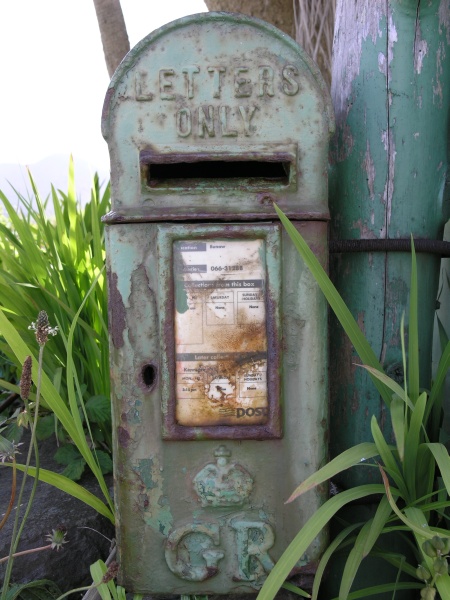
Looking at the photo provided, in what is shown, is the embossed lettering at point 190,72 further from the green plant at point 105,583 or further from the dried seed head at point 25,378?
the green plant at point 105,583

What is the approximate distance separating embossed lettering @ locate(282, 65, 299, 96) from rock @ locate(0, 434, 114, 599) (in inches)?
52.1

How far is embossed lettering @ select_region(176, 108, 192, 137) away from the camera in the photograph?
4.22 feet

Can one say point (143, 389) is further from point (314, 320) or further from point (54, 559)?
point (54, 559)

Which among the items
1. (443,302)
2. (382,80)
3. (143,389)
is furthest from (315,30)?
(143,389)

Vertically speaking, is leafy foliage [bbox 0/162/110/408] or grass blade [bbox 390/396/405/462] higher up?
leafy foliage [bbox 0/162/110/408]

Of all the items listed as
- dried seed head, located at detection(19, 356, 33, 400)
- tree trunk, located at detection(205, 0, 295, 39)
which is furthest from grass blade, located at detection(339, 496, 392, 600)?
tree trunk, located at detection(205, 0, 295, 39)

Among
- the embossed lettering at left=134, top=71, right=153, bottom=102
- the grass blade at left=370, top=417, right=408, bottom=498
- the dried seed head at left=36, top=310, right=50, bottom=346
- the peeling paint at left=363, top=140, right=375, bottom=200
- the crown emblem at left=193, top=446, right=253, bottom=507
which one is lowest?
the crown emblem at left=193, top=446, right=253, bottom=507

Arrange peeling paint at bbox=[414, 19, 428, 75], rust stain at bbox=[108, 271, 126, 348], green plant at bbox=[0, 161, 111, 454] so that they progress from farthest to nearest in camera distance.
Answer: green plant at bbox=[0, 161, 111, 454], peeling paint at bbox=[414, 19, 428, 75], rust stain at bbox=[108, 271, 126, 348]

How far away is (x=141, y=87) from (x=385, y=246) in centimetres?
70

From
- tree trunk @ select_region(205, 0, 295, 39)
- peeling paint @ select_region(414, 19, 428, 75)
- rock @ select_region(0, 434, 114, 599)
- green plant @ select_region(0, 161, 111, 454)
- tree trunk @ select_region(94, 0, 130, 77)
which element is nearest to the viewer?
peeling paint @ select_region(414, 19, 428, 75)

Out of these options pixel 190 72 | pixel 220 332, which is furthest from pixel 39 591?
pixel 190 72

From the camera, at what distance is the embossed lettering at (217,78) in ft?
4.20

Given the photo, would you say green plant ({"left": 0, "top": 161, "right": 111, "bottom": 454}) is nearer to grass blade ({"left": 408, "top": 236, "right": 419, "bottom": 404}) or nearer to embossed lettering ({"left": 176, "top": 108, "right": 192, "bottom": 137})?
embossed lettering ({"left": 176, "top": 108, "right": 192, "bottom": 137})

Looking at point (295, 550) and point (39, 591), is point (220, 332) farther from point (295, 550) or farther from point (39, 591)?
point (39, 591)
